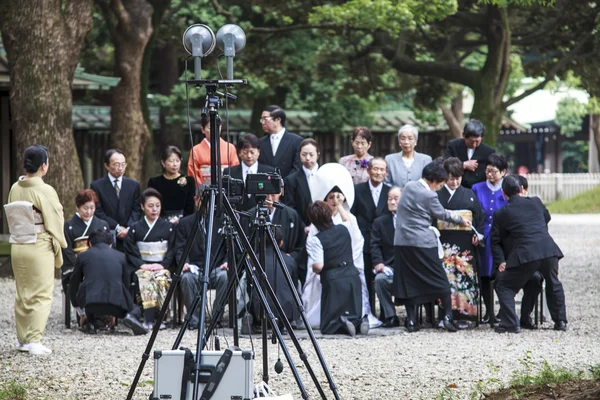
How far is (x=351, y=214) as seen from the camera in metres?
9.34

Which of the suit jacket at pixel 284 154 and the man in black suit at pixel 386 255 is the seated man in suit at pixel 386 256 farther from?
the suit jacket at pixel 284 154

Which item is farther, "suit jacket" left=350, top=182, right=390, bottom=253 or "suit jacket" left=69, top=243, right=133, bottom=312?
"suit jacket" left=350, top=182, right=390, bottom=253

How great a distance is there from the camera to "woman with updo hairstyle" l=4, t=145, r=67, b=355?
776 cm

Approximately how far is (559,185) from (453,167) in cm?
2459

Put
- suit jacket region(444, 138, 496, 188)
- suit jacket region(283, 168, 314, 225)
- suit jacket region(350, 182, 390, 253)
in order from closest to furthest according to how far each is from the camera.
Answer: suit jacket region(283, 168, 314, 225)
suit jacket region(350, 182, 390, 253)
suit jacket region(444, 138, 496, 188)

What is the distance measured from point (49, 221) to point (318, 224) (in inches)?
99.2

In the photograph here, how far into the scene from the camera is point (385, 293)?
30.6ft

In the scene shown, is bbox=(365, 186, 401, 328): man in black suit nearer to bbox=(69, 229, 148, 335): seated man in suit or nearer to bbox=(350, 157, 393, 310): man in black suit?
bbox=(350, 157, 393, 310): man in black suit

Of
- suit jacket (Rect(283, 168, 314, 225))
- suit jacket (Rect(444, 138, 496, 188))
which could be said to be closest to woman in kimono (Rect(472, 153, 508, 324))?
suit jacket (Rect(444, 138, 496, 188))

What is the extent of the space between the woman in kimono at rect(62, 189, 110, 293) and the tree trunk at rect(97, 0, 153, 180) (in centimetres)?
587

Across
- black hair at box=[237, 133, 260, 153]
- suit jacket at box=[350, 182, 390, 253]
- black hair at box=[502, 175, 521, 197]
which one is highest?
black hair at box=[237, 133, 260, 153]

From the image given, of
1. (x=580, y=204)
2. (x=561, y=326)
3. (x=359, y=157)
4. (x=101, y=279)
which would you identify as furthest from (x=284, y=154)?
(x=580, y=204)

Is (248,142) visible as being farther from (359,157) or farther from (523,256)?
(523,256)

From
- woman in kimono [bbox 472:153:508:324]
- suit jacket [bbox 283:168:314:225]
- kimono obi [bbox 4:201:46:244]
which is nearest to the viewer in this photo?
kimono obi [bbox 4:201:46:244]
